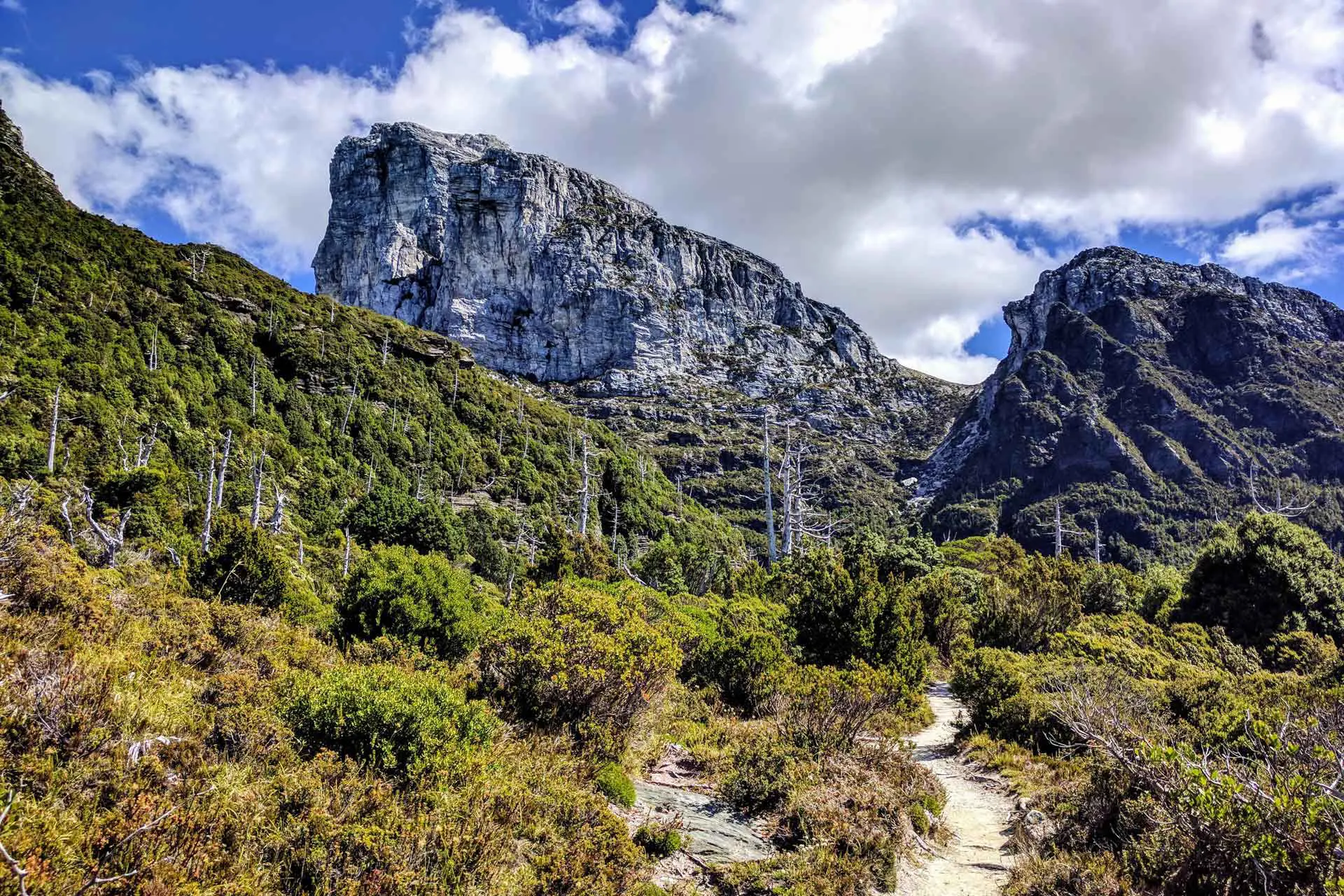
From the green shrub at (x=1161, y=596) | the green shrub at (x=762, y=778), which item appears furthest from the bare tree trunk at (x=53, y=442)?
the green shrub at (x=1161, y=596)

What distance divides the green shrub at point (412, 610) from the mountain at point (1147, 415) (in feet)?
268

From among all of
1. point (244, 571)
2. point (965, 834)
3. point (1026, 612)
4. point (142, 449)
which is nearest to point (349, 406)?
point (142, 449)

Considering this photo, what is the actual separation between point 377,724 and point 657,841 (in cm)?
300

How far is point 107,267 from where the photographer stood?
44688 mm

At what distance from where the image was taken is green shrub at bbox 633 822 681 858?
6.39 metres

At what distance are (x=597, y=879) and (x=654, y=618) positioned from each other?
392 inches

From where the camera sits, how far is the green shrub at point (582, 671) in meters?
8.32

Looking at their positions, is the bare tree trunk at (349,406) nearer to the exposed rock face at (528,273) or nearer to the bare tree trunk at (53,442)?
the bare tree trunk at (53,442)

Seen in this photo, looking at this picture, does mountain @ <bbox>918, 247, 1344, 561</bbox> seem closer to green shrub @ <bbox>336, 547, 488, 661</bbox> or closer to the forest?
the forest

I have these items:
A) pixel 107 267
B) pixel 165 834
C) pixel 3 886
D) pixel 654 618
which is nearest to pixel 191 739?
pixel 165 834

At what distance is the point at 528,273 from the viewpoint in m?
152

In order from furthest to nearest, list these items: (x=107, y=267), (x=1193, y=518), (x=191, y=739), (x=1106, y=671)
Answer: (x=1193, y=518), (x=107, y=267), (x=1106, y=671), (x=191, y=739)

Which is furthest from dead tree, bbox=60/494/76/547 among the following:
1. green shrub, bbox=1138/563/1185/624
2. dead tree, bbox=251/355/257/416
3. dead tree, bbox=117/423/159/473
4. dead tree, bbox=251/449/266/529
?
green shrub, bbox=1138/563/1185/624

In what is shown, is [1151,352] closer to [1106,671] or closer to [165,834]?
[1106,671]
